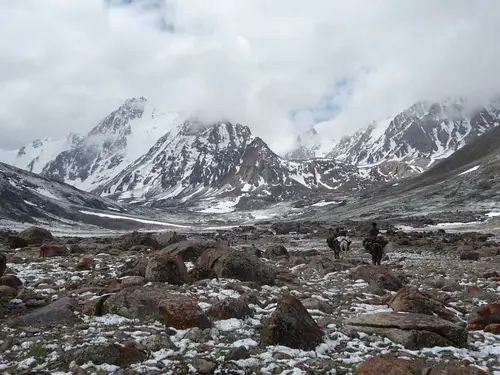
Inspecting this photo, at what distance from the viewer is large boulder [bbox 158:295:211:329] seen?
34.2ft

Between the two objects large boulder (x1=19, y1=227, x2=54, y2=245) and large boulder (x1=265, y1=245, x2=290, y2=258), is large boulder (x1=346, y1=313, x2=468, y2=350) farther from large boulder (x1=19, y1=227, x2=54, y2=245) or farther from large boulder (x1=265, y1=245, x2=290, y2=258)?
large boulder (x1=19, y1=227, x2=54, y2=245)

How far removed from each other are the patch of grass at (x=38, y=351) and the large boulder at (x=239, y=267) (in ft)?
27.0

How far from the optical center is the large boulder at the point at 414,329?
9.73m

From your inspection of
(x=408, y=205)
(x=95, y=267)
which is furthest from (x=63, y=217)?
Answer: (x=95, y=267)

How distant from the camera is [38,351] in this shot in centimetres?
852

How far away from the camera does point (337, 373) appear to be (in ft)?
27.6

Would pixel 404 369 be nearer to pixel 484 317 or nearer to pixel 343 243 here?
pixel 484 317

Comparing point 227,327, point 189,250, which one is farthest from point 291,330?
point 189,250

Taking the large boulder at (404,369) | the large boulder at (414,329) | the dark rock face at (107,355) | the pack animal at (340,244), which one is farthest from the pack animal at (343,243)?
the dark rock face at (107,355)

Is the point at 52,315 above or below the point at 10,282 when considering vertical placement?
below

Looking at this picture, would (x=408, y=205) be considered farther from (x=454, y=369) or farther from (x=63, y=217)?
(x=454, y=369)

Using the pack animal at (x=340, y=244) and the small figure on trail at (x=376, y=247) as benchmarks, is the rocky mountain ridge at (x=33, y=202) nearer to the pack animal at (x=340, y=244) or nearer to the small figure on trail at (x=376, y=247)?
the pack animal at (x=340, y=244)

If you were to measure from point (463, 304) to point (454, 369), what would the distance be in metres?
7.95

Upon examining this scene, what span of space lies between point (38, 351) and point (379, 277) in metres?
13.0
